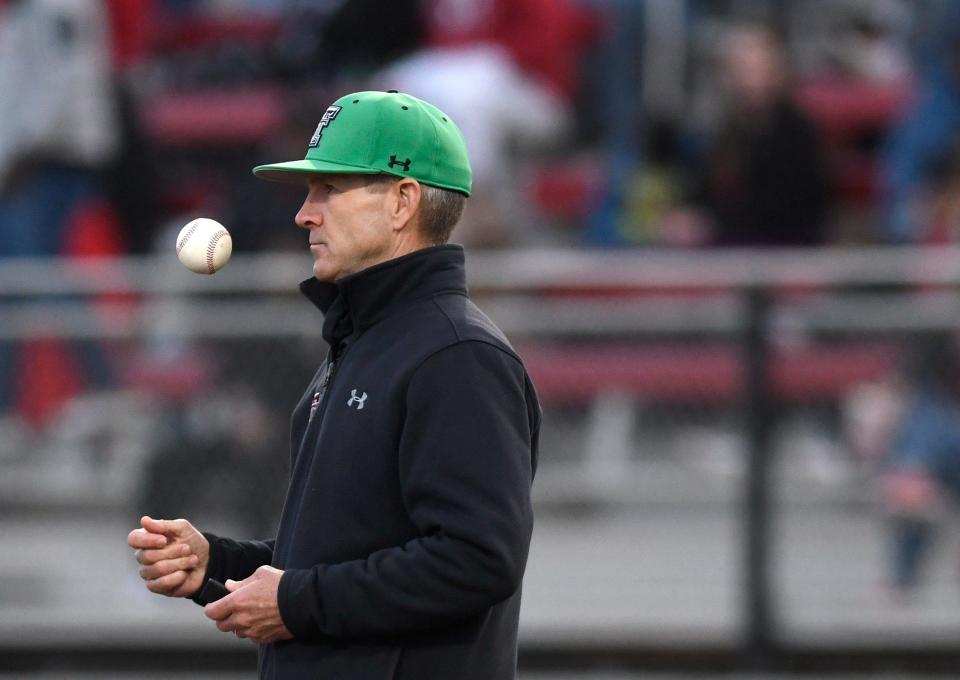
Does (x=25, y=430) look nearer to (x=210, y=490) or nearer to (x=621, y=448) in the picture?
(x=210, y=490)

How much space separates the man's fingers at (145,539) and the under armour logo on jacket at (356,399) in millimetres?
468

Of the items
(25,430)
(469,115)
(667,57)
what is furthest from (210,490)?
(667,57)

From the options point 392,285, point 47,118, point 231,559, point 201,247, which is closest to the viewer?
point 392,285

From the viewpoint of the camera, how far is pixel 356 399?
311 centimetres

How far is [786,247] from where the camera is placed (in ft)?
27.6

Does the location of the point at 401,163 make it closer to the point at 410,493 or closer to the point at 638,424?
the point at 410,493

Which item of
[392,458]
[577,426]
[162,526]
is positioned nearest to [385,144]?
[392,458]

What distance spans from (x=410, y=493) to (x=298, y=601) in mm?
282

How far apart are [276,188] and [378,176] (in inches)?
196

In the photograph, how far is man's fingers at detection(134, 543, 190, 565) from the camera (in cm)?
324

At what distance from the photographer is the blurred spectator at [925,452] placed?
6.71 m

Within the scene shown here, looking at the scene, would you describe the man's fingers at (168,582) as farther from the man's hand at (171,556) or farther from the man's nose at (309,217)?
the man's nose at (309,217)

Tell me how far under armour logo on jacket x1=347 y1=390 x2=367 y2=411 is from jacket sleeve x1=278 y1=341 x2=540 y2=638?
10 centimetres

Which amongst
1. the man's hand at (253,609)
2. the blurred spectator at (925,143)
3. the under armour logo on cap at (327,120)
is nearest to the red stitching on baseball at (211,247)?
the under armour logo on cap at (327,120)
